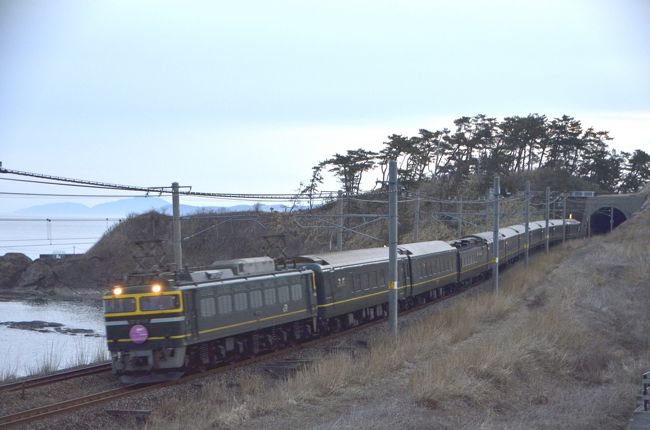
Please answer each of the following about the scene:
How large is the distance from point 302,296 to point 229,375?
555 centimetres

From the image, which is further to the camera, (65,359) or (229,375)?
(65,359)

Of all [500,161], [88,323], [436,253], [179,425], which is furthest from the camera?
[500,161]

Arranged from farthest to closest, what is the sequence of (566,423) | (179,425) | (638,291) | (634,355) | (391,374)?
(638,291) → (634,355) → (391,374) → (566,423) → (179,425)

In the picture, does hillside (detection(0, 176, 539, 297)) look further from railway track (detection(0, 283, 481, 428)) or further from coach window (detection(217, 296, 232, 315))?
coach window (detection(217, 296, 232, 315))

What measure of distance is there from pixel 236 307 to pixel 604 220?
306 feet

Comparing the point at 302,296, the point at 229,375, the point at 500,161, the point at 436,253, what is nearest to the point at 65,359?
the point at 302,296

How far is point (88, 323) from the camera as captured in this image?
55969 mm

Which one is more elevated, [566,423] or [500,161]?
[500,161]

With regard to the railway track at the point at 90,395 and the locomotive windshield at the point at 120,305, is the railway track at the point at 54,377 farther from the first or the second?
the locomotive windshield at the point at 120,305

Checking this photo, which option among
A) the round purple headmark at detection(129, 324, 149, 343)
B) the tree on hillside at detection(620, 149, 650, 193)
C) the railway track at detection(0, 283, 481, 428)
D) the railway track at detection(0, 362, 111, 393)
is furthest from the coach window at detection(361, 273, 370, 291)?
the tree on hillside at detection(620, 149, 650, 193)

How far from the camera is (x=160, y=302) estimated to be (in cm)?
1797

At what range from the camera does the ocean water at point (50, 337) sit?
29.8 metres

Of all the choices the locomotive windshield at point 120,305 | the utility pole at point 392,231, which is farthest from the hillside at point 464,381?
the locomotive windshield at point 120,305

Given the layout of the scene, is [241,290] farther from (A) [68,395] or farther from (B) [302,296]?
(A) [68,395]
